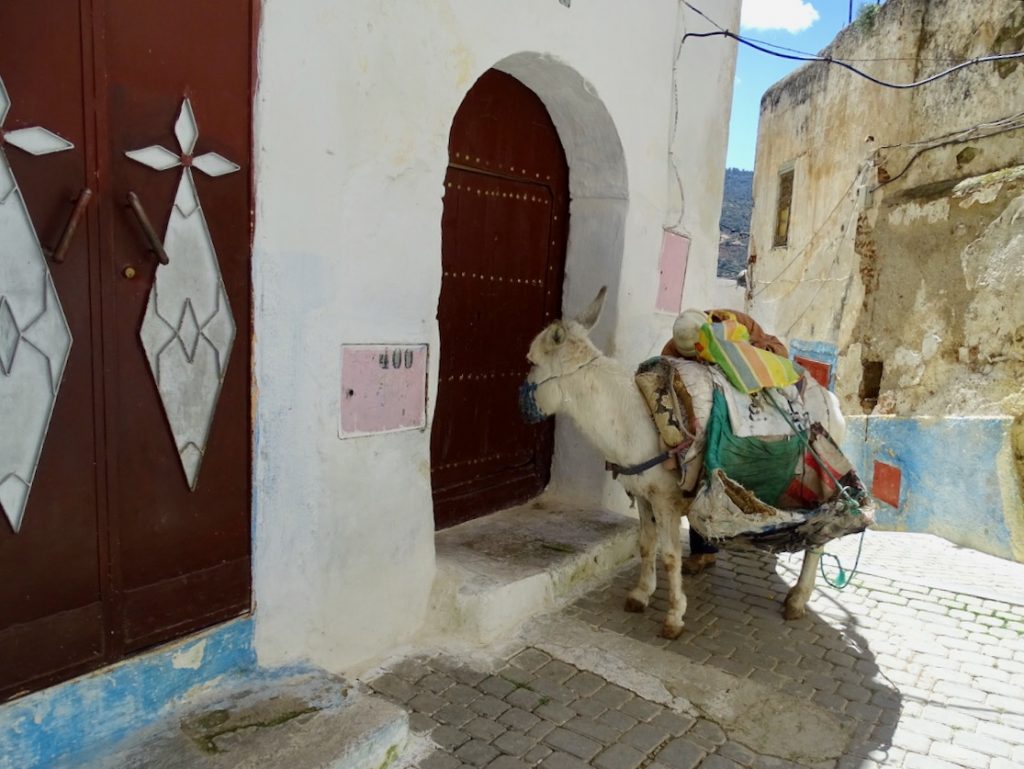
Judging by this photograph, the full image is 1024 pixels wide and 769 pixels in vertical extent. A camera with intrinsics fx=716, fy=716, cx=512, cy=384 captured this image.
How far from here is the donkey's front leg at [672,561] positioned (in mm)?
3855

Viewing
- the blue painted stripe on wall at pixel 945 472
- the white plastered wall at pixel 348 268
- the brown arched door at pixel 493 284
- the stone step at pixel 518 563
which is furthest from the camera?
the blue painted stripe on wall at pixel 945 472

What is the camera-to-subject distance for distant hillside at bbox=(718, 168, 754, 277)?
36.7 m

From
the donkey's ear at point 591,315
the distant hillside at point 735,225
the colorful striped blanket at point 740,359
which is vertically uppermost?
the distant hillside at point 735,225

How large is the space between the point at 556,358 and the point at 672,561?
127cm

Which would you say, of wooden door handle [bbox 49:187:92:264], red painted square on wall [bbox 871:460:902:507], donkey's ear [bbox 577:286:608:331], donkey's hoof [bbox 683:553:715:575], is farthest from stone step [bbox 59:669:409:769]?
red painted square on wall [bbox 871:460:902:507]

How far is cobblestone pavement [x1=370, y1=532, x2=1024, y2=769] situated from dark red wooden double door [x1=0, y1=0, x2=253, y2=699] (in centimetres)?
118

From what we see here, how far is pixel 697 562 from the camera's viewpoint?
4.88 m

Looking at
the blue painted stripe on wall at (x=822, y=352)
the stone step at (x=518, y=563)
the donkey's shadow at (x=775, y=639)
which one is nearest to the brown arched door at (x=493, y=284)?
the stone step at (x=518, y=563)

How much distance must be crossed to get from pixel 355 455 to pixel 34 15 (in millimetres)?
1939

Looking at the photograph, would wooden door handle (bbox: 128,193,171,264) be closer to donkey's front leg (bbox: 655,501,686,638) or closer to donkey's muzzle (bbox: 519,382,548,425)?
donkey's muzzle (bbox: 519,382,548,425)

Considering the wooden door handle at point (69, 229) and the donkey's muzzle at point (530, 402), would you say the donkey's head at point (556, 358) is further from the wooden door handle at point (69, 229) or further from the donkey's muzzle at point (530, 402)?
the wooden door handle at point (69, 229)

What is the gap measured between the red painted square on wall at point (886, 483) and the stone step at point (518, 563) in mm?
3945

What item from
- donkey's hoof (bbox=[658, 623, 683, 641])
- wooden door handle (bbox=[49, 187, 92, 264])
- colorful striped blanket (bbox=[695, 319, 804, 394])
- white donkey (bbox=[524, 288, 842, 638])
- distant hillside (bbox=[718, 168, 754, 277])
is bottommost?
donkey's hoof (bbox=[658, 623, 683, 641])

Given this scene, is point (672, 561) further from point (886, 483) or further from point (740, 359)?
point (886, 483)
